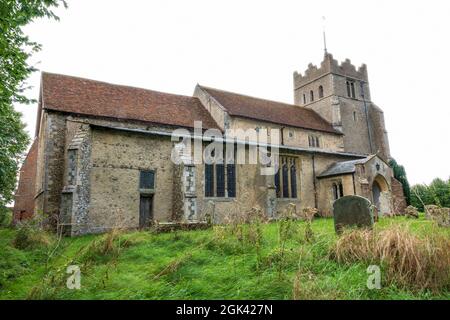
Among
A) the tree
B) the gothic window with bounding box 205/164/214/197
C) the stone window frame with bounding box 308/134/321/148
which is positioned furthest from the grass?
the stone window frame with bounding box 308/134/321/148

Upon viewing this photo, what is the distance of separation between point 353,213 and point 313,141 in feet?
64.5

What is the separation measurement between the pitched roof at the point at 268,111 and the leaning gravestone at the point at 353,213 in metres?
14.7

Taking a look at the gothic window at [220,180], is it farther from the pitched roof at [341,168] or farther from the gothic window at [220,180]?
the pitched roof at [341,168]

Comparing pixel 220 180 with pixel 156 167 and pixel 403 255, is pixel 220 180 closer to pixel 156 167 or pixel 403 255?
pixel 156 167

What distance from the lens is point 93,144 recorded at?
1443 centimetres

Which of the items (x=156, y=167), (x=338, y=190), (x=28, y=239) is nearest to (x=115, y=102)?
(x=156, y=167)

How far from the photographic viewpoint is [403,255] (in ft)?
16.6

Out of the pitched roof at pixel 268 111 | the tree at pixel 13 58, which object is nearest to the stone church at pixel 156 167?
the pitched roof at pixel 268 111

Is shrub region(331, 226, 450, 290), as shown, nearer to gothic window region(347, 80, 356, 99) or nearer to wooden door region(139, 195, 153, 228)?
wooden door region(139, 195, 153, 228)

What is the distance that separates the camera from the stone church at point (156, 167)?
46.5 ft

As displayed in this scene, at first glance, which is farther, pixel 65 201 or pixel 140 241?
pixel 65 201
